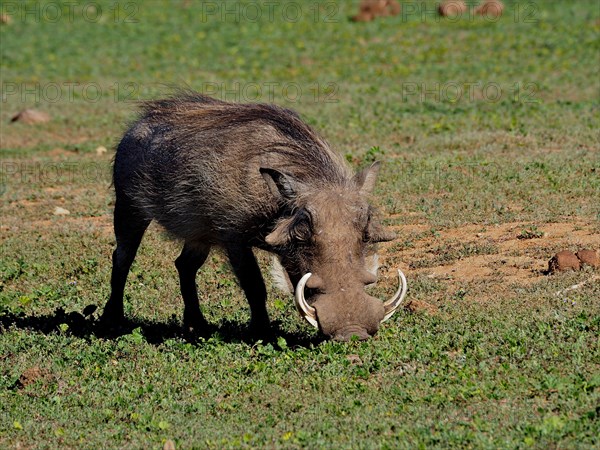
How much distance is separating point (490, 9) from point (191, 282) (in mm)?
16316

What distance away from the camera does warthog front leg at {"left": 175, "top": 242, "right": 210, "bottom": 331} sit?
7902 mm

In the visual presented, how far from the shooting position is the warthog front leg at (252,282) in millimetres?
7152

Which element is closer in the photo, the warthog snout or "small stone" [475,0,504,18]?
the warthog snout

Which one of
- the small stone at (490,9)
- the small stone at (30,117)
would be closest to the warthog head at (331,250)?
the small stone at (30,117)

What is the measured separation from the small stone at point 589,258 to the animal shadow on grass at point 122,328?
2320 millimetres

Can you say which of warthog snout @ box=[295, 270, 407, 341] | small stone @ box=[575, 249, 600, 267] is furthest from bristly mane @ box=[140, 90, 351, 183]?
small stone @ box=[575, 249, 600, 267]

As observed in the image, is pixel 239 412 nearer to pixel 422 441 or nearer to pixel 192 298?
pixel 422 441

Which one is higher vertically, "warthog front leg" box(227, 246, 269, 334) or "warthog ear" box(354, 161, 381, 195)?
"warthog ear" box(354, 161, 381, 195)

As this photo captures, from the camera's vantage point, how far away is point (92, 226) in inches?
423

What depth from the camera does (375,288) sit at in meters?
8.34

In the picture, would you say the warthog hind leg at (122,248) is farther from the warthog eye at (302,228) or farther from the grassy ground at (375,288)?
the warthog eye at (302,228)

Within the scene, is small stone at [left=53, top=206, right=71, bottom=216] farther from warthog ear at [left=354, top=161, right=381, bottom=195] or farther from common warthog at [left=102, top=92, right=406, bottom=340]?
warthog ear at [left=354, top=161, right=381, bottom=195]

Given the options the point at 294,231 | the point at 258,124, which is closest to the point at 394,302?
the point at 294,231

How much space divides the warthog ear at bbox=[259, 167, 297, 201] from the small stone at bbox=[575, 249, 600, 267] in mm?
2607
